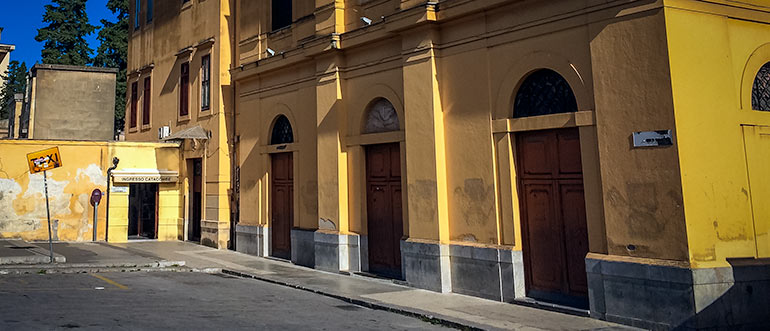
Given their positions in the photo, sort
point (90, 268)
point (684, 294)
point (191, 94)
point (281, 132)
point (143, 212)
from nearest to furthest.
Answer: point (684, 294) → point (90, 268) → point (281, 132) → point (191, 94) → point (143, 212)

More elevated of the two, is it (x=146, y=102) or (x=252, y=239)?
(x=146, y=102)

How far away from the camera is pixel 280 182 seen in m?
15.7

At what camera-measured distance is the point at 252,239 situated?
1644 centimetres

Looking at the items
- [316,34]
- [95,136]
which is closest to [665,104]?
[316,34]

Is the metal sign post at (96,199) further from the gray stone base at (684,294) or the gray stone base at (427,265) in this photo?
the gray stone base at (684,294)

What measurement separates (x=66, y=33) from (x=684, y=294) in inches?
1548

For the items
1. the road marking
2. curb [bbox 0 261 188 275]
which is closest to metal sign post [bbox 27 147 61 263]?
curb [bbox 0 261 188 275]

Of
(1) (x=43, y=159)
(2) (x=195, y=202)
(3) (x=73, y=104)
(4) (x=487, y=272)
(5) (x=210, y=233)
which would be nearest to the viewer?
(4) (x=487, y=272)

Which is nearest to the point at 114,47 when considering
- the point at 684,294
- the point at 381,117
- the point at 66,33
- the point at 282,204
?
the point at 66,33

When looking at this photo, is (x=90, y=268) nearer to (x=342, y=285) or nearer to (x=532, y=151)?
(x=342, y=285)

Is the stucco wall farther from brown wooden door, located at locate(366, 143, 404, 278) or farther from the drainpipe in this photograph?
brown wooden door, located at locate(366, 143, 404, 278)

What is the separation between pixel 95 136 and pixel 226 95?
7.93 metres

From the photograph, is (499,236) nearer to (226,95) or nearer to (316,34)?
(316,34)

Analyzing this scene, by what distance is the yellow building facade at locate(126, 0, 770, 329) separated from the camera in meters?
7.50
